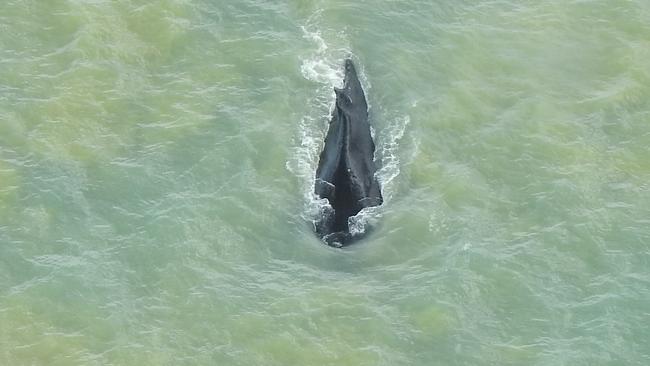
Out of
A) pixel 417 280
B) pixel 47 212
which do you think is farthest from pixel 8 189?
pixel 417 280

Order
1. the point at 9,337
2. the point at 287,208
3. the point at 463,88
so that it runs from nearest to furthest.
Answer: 1. the point at 9,337
2. the point at 287,208
3. the point at 463,88

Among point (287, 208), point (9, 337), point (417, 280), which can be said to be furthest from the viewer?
point (287, 208)

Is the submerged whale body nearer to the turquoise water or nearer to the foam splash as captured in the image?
the foam splash

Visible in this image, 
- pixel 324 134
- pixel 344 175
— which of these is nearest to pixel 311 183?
pixel 344 175

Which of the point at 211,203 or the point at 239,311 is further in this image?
the point at 211,203

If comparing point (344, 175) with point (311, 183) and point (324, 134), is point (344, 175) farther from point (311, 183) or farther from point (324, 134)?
point (324, 134)

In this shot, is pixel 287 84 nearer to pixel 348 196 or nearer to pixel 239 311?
pixel 348 196
